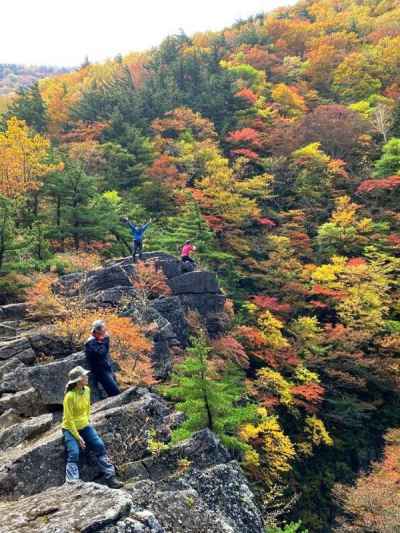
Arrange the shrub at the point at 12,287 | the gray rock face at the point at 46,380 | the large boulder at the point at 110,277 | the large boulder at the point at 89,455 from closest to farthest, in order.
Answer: the large boulder at the point at 89,455
the gray rock face at the point at 46,380
the shrub at the point at 12,287
the large boulder at the point at 110,277

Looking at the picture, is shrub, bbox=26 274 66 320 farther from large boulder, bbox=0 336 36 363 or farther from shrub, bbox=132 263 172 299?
shrub, bbox=132 263 172 299

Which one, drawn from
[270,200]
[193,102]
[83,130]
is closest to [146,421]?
[270,200]

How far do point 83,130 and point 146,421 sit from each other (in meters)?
32.7

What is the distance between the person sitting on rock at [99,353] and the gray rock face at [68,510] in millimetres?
2969

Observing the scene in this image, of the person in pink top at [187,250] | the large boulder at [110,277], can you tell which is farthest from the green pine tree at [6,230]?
the person in pink top at [187,250]

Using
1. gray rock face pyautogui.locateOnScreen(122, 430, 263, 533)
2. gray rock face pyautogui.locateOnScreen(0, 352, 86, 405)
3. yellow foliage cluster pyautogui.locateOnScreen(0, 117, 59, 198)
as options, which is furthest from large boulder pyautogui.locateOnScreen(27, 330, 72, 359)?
yellow foliage cluster pyautogui.locateOnScreen(0, 117, 59, 198)

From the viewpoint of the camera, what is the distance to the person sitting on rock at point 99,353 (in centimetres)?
846

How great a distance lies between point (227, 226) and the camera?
29.0 meters

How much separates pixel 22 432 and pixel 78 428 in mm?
2163

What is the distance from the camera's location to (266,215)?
32844 mm

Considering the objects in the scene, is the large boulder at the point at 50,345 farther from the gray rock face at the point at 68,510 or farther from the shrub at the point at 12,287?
the gray rock face at the point at 68,510

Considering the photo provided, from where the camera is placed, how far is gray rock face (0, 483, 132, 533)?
4742 millimetres

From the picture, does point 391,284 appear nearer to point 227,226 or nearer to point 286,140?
point 227,226

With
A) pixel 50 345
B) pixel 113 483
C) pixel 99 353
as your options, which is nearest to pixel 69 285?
pixel 50 345
